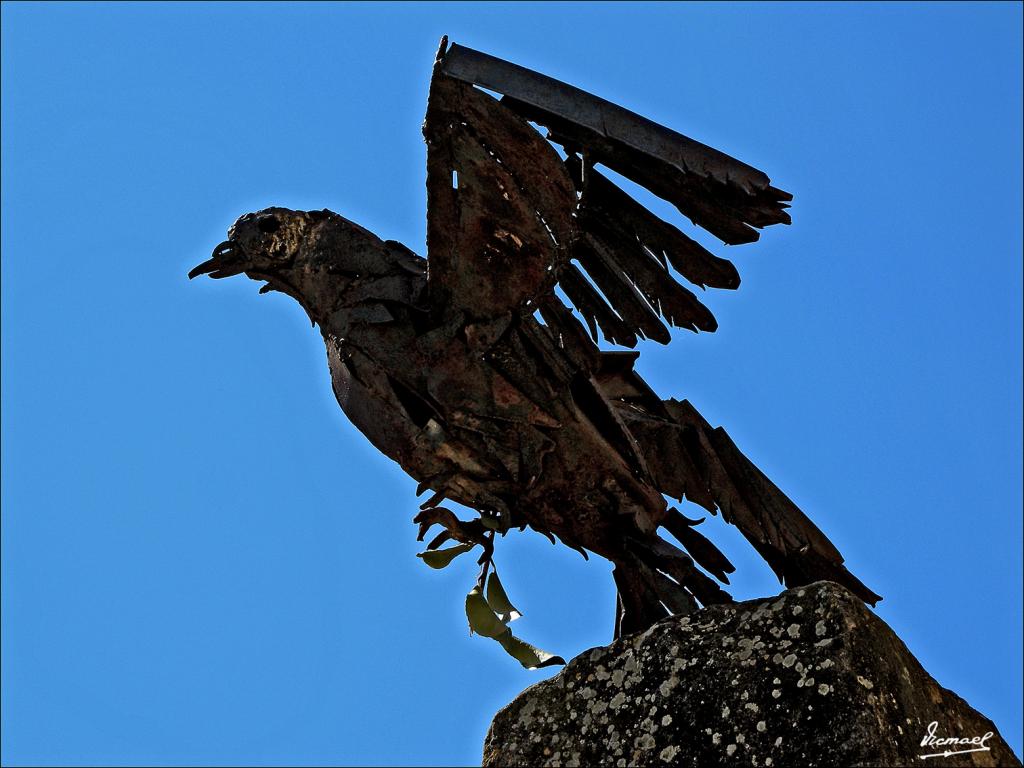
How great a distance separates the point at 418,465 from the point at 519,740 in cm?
92

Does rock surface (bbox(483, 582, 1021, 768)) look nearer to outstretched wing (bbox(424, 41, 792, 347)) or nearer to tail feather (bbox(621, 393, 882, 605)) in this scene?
tail feather (bbox(621, 393, 882, 605))

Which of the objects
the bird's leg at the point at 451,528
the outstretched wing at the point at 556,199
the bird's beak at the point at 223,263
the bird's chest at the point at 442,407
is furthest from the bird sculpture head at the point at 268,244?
the bird's leg at the point at 451,528

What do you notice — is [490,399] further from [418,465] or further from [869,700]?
[869,700]

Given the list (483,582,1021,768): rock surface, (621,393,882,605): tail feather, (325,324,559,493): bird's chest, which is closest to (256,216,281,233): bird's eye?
(325,324,559,493): bird's chest

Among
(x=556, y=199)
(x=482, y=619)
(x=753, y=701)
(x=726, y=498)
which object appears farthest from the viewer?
(x=726, y=498)

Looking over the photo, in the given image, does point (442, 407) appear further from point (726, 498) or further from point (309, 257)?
point (726, 498)

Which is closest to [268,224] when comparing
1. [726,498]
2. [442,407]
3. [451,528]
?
[442,407]

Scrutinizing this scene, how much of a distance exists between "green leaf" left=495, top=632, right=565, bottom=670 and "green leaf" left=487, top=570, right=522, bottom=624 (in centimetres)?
6

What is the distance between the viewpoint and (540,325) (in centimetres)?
468

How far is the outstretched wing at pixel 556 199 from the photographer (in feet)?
14.1

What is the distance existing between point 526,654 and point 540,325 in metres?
1.08

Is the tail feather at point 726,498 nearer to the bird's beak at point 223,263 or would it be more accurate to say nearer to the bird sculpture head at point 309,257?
the bird sculpture head at point 309,257

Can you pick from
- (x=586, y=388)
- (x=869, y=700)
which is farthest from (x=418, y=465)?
(x=869, y=700)

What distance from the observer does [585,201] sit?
4.68 meters
